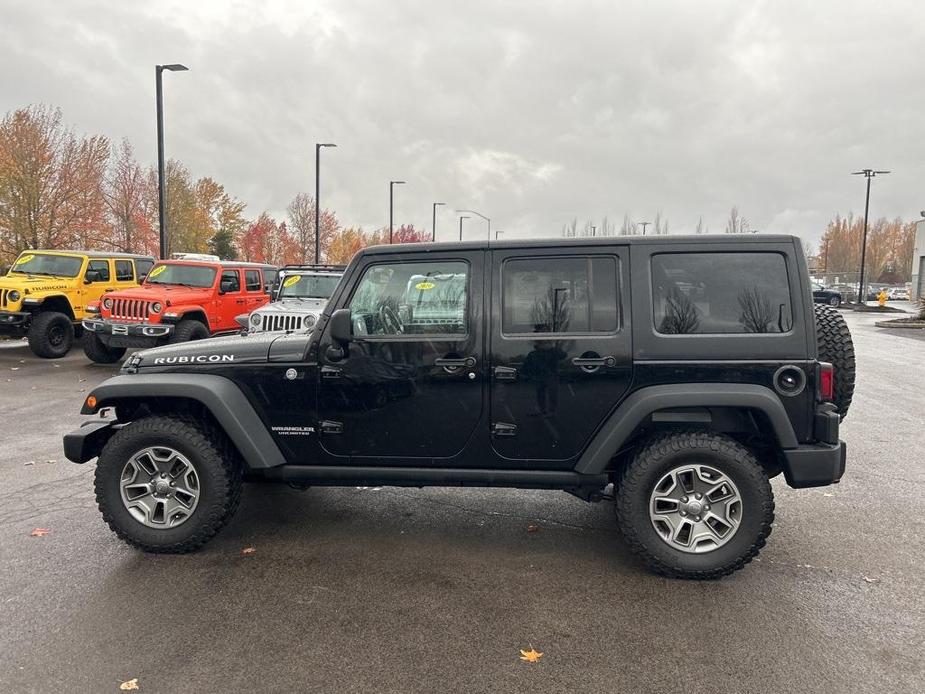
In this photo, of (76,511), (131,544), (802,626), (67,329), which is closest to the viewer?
(802,626)

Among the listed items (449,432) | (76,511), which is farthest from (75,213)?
(449,432)

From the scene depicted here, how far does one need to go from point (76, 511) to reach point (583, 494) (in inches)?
140

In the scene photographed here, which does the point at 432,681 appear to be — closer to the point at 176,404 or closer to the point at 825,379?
the point at 176,404

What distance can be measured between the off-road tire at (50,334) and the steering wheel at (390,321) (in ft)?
37.8

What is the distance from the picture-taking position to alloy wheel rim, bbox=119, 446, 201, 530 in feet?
13.1

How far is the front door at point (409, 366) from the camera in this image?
3.86 metres

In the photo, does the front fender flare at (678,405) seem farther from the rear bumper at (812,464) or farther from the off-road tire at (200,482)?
the off-road tire at (200,482)

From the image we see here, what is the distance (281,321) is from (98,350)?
4.57 meters

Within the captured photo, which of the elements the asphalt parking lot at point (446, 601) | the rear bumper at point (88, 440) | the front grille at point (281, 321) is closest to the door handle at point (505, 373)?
the asphalt parking lot at point (446, 601)

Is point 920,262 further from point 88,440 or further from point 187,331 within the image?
point 88,440

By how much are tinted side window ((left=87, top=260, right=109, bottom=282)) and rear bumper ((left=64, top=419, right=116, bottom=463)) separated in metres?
11.0

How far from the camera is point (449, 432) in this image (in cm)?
390

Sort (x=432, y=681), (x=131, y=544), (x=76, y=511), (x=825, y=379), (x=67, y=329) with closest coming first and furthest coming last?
(x=432, y=681)
(x=825, y=379)
(x=131, y=544)
(x=76, y=511)
(x=67, y=329)

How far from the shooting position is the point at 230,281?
42.7ft
